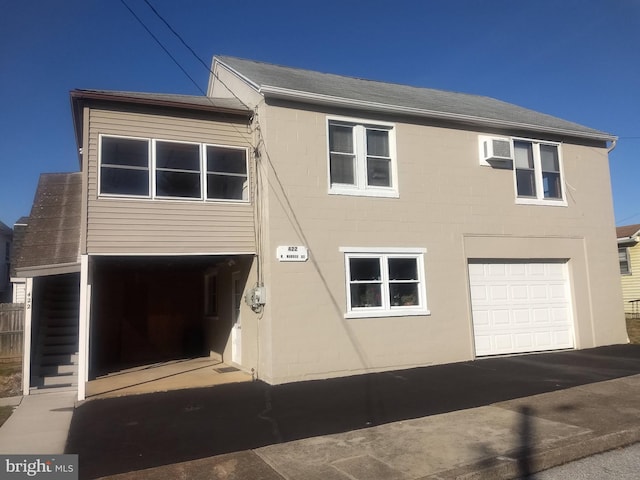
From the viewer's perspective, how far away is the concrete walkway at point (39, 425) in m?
6.29

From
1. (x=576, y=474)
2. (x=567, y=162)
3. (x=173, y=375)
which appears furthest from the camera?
(x=567, y=162)

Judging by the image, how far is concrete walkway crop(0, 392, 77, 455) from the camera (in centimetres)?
629

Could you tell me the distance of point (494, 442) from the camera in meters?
5.71

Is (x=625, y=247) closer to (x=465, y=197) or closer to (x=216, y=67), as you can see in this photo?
(x=465, y=197)

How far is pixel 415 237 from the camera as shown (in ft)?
36.6

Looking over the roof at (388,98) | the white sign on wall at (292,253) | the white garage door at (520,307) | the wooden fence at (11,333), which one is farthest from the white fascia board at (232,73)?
the wooden fence at (11,333)

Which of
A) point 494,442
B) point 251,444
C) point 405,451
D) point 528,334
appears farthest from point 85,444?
point 528,334

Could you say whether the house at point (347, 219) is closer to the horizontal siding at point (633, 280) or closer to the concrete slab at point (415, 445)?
the concrete slab at point (415, 445)

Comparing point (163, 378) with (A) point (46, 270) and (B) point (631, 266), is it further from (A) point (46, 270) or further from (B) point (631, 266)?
(B) point (631, 266)

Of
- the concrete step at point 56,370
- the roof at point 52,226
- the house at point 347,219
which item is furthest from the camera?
the concrete step at point 56,370

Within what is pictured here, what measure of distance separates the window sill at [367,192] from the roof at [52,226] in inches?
208

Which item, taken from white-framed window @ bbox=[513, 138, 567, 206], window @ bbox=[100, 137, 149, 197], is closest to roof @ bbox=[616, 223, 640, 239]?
white-framed window @ bbox=[513, 138, 567, 206]

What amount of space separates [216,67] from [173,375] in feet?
27.1

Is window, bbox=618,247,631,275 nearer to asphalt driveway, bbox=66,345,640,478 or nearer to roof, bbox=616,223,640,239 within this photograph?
roof, bbox=616,223,640,239
